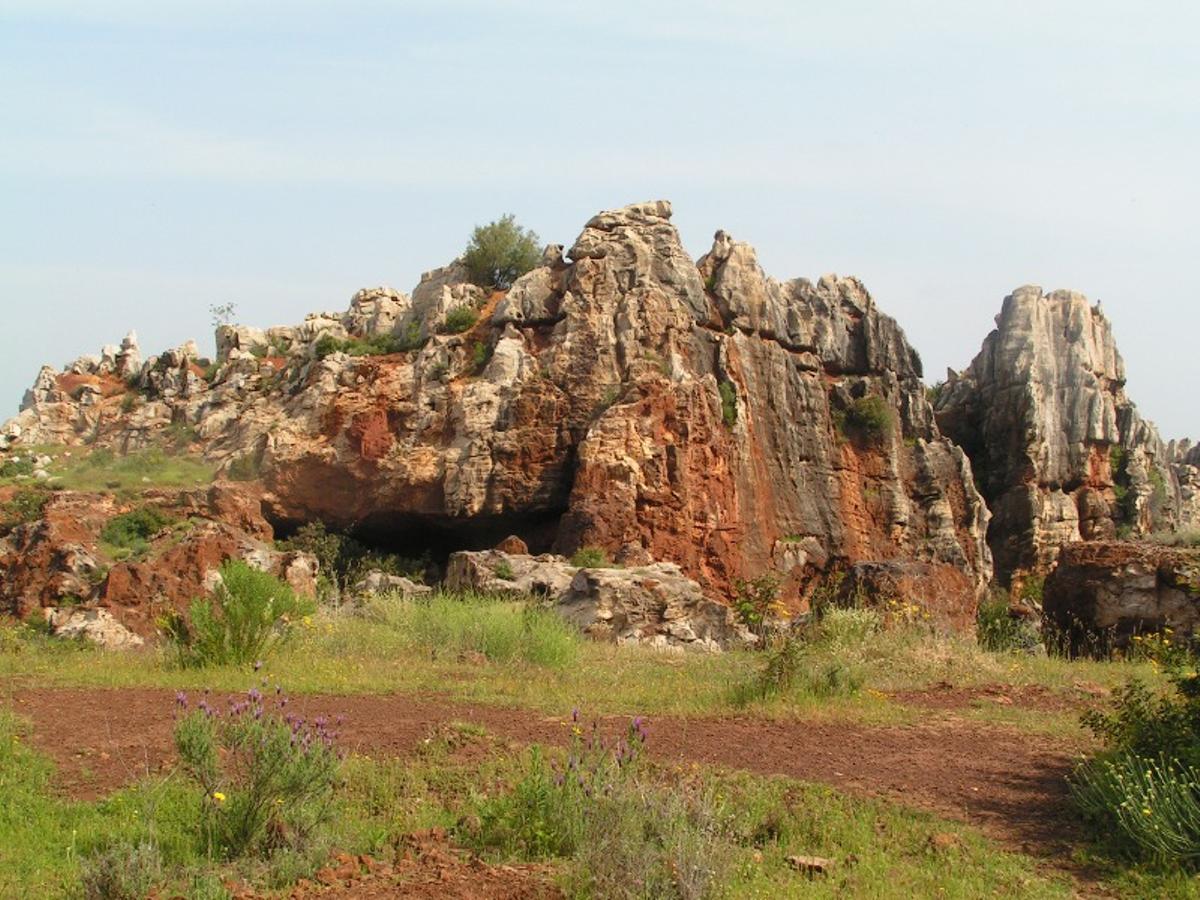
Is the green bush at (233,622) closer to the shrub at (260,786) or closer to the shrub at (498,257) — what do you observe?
the shrub at (260,786)

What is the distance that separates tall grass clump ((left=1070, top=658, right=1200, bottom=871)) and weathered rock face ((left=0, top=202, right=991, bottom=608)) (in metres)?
17.2

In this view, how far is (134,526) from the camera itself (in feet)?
76.1

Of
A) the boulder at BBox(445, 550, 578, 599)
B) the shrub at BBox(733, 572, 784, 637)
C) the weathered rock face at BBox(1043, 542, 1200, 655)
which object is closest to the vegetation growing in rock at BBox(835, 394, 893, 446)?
the boulder at BBox(445, 550, 578, 599)

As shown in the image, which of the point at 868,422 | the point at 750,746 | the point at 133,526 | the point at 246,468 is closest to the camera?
the point at 750,746

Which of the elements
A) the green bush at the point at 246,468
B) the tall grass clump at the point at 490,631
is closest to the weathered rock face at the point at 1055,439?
the green bush at the point at 246,468

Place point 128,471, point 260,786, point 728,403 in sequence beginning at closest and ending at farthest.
→ point 260,786
point 128,471
point 728,403

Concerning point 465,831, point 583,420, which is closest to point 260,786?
point 465,831

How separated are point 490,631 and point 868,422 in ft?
78.8

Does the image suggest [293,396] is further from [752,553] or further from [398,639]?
[398,639]

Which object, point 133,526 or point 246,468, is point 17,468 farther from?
point 133,526

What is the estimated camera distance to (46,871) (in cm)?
669

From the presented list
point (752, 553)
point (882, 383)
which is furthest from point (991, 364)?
point (752, 553)

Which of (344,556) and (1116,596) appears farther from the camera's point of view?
(344,556)

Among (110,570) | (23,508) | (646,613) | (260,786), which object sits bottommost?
(260,786)
